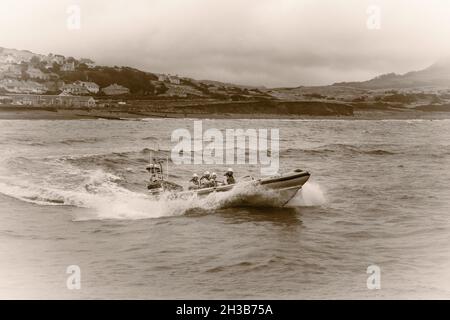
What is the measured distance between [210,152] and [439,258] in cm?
3365

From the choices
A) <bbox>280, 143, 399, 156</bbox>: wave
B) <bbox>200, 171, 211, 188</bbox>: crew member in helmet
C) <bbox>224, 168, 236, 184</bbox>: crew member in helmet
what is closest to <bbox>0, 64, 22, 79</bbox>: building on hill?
<bbox>280, 143, 399, 156</bbox>: wave

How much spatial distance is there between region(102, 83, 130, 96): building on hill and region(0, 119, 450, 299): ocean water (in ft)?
448

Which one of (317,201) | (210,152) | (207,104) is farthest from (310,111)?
(317,201)

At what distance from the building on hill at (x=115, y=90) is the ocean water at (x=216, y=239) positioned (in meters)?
137

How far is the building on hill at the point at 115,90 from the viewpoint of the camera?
165512mm

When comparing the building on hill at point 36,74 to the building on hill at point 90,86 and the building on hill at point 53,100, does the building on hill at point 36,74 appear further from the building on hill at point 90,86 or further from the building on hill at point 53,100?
the building on hill at point 53,100

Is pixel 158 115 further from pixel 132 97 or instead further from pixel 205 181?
pixel 205 181

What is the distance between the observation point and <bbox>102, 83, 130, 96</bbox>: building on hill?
165512 mm

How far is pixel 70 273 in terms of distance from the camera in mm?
13031

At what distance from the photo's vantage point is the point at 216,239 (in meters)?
17.2

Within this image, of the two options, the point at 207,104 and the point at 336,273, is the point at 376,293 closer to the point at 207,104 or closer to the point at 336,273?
the point at 336,273

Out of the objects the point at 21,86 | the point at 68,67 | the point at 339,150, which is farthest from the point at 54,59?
the point at 339,150

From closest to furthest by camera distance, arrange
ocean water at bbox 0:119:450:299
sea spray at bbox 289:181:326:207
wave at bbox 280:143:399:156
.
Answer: ocean water at bbox 0:119:450:299 < sea spray at bbox 289:181:326:207 < wave at bbox 280:143:399:156

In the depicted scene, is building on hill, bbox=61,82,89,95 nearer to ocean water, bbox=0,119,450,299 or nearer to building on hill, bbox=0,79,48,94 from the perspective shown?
building on hill, bbox=0,79,48,94
